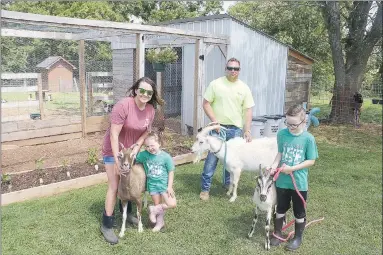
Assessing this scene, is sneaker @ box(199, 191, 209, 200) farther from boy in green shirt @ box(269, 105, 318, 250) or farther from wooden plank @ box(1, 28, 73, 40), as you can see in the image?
wooden plank @ box(1, 28, 73, 40)

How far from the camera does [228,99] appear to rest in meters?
5.19

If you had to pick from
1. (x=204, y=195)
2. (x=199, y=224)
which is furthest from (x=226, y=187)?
(x=199, y=224)

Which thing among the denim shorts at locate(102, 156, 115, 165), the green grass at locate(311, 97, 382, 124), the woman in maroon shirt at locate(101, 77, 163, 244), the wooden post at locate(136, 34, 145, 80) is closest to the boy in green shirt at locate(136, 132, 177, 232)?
the woman in maroon shirt at locate(101, 77, 163, 244)

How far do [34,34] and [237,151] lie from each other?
4901mm

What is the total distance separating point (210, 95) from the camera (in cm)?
524

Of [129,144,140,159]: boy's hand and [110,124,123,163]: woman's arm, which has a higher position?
[110,124,123,163]: woman's arm

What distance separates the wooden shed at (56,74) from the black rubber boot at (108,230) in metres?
5.07

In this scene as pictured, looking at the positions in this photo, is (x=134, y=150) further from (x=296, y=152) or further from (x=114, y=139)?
(x=296, y=152)

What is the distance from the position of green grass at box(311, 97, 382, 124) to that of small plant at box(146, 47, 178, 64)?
781cm

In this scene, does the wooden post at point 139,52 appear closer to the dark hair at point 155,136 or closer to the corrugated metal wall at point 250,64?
the dark hair at point 155,136

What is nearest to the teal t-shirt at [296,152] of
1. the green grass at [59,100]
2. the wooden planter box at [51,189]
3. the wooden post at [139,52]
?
the wooden planter box at [51,189]

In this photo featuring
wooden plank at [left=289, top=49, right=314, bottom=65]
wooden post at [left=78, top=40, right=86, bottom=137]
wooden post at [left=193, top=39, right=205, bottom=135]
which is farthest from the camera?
wooden plank at [left=289, top=49, right=314, bottom=65]

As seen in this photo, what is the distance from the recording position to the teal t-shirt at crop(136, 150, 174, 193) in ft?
13.4

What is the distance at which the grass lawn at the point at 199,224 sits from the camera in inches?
154
